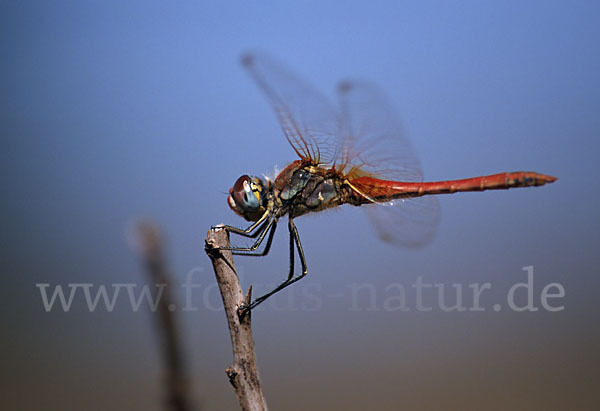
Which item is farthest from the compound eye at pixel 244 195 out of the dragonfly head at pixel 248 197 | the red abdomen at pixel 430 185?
the red abdomen at pixel 430 185

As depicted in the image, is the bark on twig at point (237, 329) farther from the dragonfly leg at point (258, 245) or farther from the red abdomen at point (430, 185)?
the red abdomen at point (430, 185)

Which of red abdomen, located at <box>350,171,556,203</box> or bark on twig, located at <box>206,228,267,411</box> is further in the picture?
red abdomen, located at <box>350,171,556,203</box>

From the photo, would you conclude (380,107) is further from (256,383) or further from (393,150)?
(256,383)

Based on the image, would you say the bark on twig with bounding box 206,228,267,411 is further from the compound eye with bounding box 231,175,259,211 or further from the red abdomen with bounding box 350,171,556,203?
the red abdomen with bounding box 350,171,556,203

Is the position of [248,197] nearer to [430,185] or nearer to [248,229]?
[248,229]

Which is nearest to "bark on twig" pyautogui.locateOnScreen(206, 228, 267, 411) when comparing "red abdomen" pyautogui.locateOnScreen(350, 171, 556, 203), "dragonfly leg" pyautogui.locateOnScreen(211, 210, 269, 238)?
"dragonfly leg" pyautogui.locateOnScreen(211, 210, 269, 238)

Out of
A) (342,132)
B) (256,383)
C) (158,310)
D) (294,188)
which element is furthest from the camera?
(342,132)

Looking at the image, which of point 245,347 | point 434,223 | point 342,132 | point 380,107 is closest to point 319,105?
point 342,132
